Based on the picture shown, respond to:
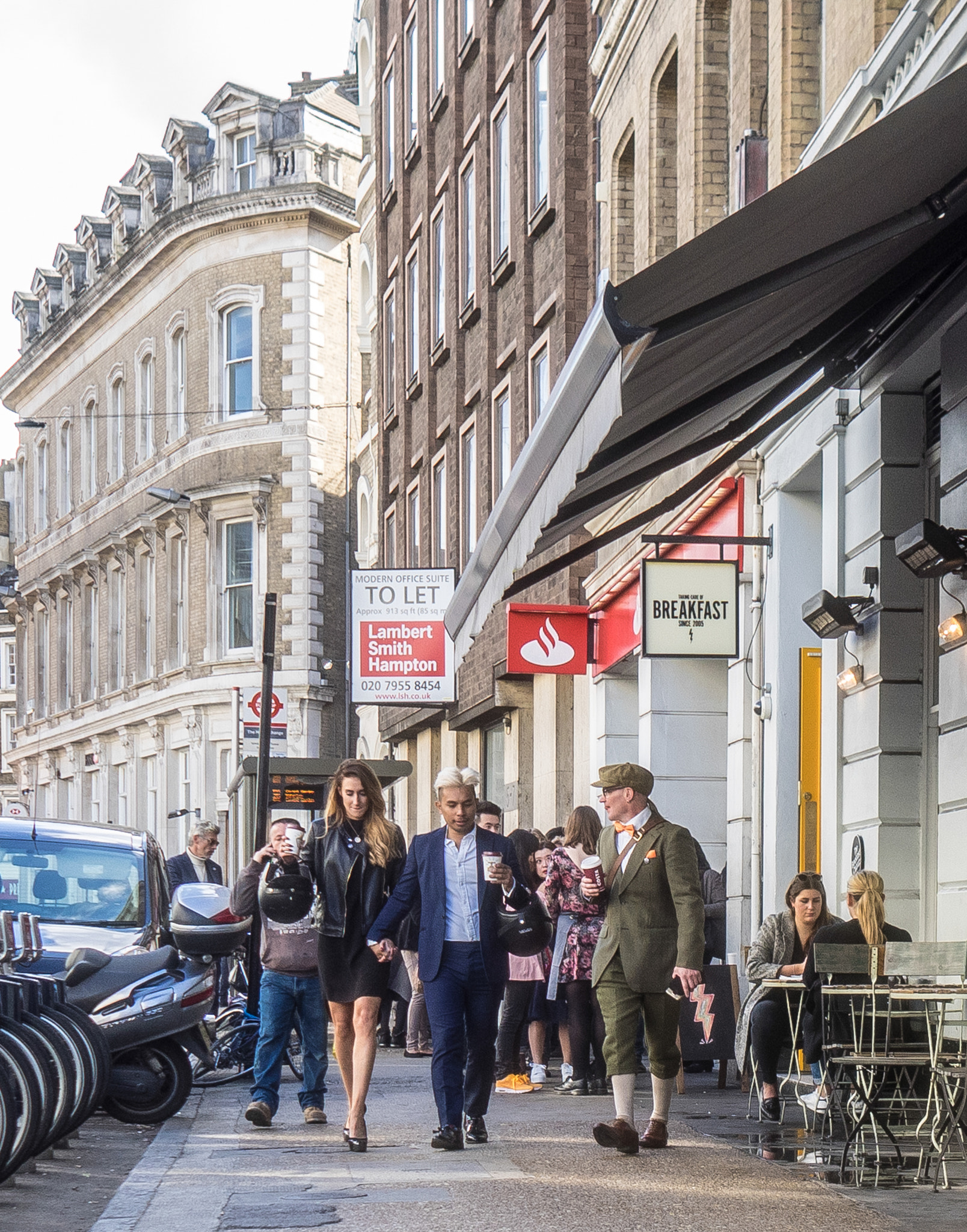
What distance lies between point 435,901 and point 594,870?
0.84 metres

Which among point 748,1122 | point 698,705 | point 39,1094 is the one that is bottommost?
point 748,1122

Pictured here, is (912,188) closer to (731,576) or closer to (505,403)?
(731,576)

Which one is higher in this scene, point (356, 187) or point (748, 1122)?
point (356, 187)

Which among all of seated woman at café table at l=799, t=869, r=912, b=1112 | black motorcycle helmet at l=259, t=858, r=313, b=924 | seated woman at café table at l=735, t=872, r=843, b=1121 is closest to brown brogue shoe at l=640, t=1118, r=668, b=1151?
seated woman at café table at l=799, t=869, r=912, b=1112

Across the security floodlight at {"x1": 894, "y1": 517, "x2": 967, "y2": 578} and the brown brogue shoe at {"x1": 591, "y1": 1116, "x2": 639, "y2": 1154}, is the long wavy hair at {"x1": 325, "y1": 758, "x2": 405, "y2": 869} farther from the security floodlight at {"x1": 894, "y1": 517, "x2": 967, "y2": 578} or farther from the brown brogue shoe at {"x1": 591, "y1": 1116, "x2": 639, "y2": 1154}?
the security floodlight at {"x1": 894, "y1": 517, "x2": 967, "y2": 578}

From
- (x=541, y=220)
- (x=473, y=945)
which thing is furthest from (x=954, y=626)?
(x=541, y=220)

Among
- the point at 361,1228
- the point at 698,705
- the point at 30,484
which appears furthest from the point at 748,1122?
the point at 30,484

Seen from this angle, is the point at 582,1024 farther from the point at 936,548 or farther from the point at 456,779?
the point at 936,548

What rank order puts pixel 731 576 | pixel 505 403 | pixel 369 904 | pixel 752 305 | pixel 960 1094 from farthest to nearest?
1. pixel 505 403
2. pixel 731 576
3. pixel 369 904
4. pixel 960 1094
5. pixel 752 305

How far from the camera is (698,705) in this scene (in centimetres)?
1825

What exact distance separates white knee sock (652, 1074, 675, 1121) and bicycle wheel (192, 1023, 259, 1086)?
4.52 metres

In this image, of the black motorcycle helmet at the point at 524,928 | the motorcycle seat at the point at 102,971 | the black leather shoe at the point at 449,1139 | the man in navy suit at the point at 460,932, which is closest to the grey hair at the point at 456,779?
the man in navy suit at the point at 460,932

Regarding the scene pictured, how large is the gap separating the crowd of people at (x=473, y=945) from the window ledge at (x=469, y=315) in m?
16.2

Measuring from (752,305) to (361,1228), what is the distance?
3.84 meters
